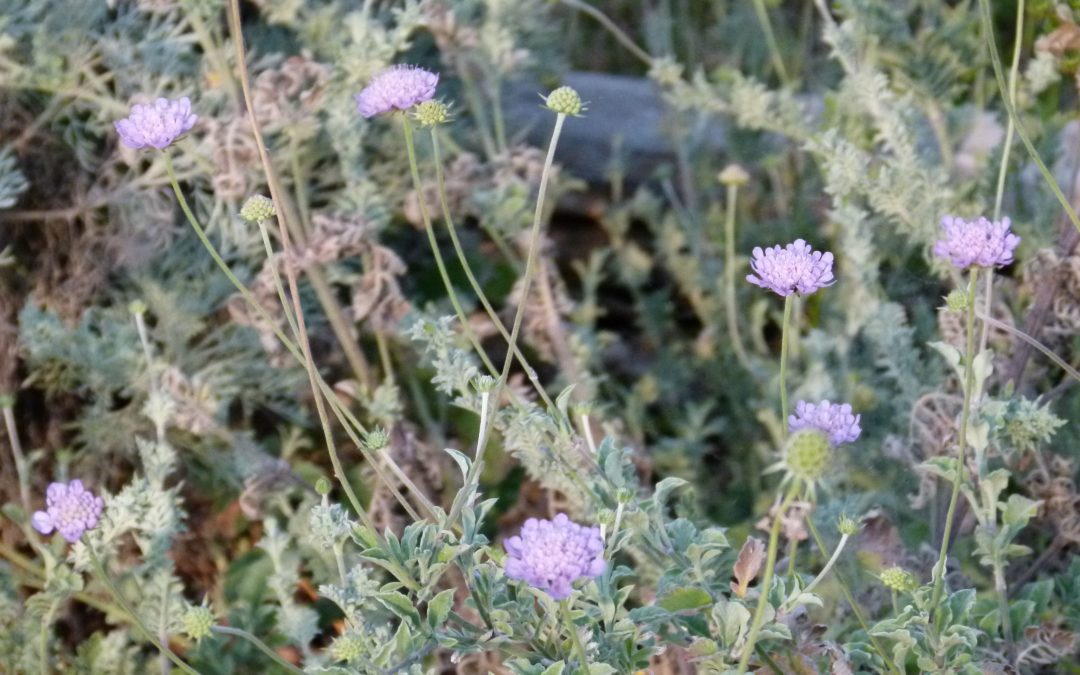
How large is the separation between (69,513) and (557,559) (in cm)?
56

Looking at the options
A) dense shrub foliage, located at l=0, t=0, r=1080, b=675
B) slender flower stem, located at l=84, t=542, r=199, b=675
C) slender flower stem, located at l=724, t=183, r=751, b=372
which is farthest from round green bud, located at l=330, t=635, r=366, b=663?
slender flower stem, located at l=724, t=183, r=751, b=372

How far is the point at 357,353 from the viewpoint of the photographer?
6.15 feet

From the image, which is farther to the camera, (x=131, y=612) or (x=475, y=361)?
(x=475, y=361)

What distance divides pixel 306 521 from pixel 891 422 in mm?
868

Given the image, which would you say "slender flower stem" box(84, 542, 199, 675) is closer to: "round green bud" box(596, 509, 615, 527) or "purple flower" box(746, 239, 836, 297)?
"round green bud" box(596, 509, 615, 527)

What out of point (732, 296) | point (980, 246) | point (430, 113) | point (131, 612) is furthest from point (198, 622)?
point (732, 296)

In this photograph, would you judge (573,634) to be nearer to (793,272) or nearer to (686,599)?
(686,599)

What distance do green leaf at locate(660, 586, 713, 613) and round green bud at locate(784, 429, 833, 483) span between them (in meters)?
0.32

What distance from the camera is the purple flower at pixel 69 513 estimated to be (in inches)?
49.5

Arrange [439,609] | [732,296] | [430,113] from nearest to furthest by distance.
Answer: [439,609], [430,113], [732,296]

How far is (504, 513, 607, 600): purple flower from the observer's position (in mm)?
976

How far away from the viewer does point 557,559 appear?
0.98 m

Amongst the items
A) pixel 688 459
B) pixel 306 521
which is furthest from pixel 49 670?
pixel 688 459

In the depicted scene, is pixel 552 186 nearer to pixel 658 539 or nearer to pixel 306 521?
pixel 306 521
